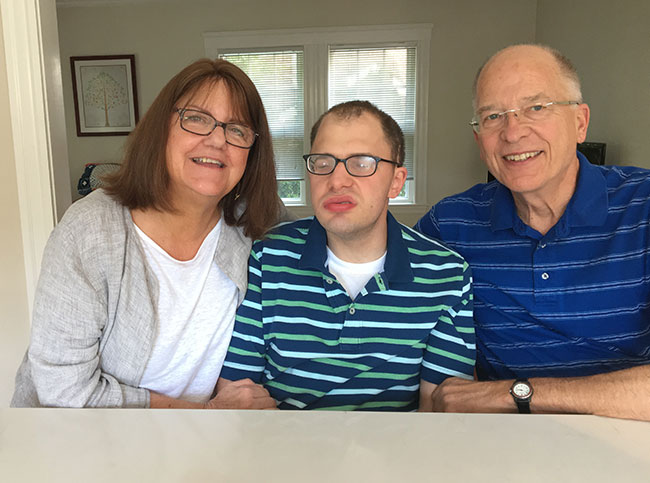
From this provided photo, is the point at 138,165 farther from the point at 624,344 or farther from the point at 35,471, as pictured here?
the point at 624,344

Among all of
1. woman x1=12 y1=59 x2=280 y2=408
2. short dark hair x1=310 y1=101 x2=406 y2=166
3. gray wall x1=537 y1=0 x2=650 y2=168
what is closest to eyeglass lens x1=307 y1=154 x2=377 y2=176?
short dark hair x1=310 y1=101 x2=406 y2=166

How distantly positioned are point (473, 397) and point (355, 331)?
1.12ft

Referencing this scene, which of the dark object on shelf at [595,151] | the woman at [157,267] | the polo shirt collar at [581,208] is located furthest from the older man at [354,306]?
the dark object on shelf at [595,151]

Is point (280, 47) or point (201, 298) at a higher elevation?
point (280, 47)

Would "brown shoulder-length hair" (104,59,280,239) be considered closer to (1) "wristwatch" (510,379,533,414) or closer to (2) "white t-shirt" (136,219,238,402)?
(2) "white t-shirt" (136,219,238,402)

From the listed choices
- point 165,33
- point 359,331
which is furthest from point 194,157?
point 165,33

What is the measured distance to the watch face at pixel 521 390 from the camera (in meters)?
1.15

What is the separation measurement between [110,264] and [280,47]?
472 centimetres

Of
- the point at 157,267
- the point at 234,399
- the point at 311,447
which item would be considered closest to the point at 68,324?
the point at 157,267

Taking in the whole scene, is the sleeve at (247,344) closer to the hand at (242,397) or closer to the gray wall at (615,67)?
the hand at (242,397)

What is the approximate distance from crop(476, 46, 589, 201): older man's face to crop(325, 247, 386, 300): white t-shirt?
462 millimetres

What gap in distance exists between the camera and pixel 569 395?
3.69 feet

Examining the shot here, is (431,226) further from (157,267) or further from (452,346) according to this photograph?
(157,267)

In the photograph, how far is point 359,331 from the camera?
4.24 ft
